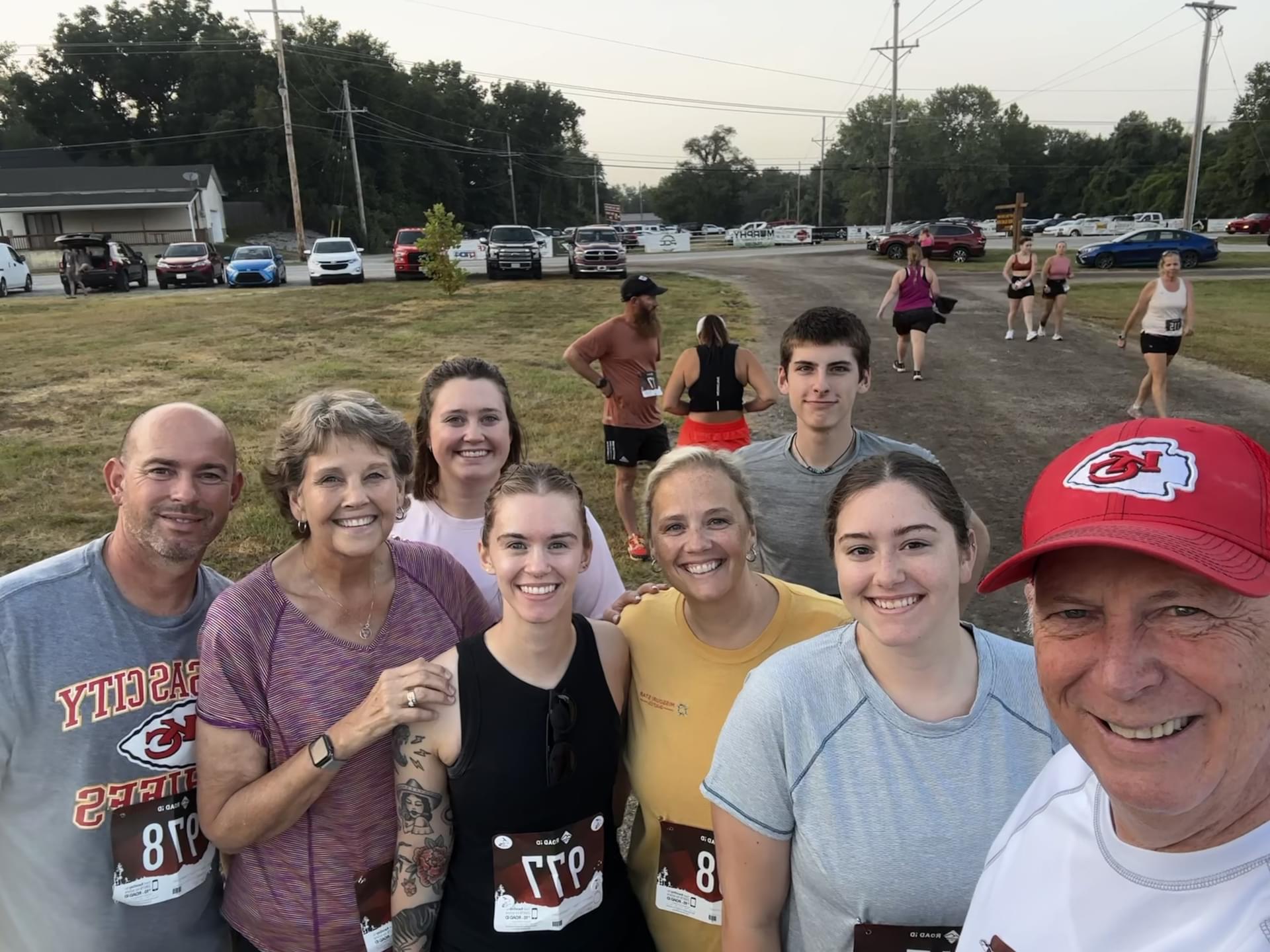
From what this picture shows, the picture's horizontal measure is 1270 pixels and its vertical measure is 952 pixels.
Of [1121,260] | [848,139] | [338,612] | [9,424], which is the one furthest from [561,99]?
[338,612]

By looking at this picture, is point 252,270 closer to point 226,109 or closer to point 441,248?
point 441,248

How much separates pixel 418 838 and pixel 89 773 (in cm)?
82

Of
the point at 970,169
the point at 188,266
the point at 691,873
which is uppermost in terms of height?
the point at 970,169

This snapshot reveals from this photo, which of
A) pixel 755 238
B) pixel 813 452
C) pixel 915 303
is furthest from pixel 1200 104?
pixel 813 452

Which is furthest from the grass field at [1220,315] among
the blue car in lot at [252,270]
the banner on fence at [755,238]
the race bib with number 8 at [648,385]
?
the banner on fence at [755,238]

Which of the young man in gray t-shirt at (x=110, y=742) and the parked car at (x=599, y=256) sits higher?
the parked car at (x=599, y=256)

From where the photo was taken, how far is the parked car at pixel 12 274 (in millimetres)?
25797

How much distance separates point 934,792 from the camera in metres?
1.60

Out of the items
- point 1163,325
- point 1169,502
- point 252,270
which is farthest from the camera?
point 252,270

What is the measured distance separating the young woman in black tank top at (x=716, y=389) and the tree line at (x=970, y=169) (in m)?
73.7

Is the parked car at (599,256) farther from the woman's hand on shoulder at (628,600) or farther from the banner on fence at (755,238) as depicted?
the woman's hand on shoulder at (628,600)

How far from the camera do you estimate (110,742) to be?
1.98m

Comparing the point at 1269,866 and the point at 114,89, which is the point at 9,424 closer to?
the point at 1269,866

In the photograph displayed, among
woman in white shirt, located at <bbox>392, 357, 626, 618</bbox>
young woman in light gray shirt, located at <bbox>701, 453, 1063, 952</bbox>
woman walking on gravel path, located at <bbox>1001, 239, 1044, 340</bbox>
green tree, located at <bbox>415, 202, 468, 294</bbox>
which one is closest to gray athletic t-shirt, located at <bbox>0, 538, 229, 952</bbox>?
woman in white shirt, located at <bbox>392, 357, 626, 618</bbox>
